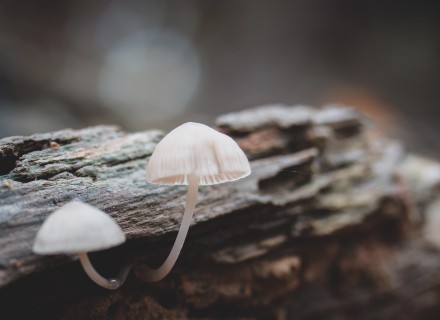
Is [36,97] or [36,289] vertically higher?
[36,97]

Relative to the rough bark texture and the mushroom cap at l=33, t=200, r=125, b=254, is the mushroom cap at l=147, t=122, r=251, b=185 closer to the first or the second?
the mushroom cap at l=33, t=200, r=125, b=254

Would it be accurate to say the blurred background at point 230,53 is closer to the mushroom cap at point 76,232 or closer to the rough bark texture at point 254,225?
the rough bark texture at point 254,225

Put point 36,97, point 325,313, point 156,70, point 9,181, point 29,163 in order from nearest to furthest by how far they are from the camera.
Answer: point 9,181 < point 29,163 < point 325,313 < point 36,97 < point 156,70

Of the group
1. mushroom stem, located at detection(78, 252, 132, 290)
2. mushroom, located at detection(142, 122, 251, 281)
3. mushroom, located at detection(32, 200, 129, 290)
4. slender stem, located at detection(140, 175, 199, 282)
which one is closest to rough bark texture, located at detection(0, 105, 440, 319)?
mushroom stem, located at detection(78, 252, 132, 290)

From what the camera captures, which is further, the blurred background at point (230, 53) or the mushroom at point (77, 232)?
the blurred background at point (230, 53)

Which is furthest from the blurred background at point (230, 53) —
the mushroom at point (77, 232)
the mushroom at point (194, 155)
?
the mushroom at point (77, 232)

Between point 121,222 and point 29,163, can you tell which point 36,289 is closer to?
point 121,222

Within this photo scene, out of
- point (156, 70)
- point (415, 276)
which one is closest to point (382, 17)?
point (156, 70)
